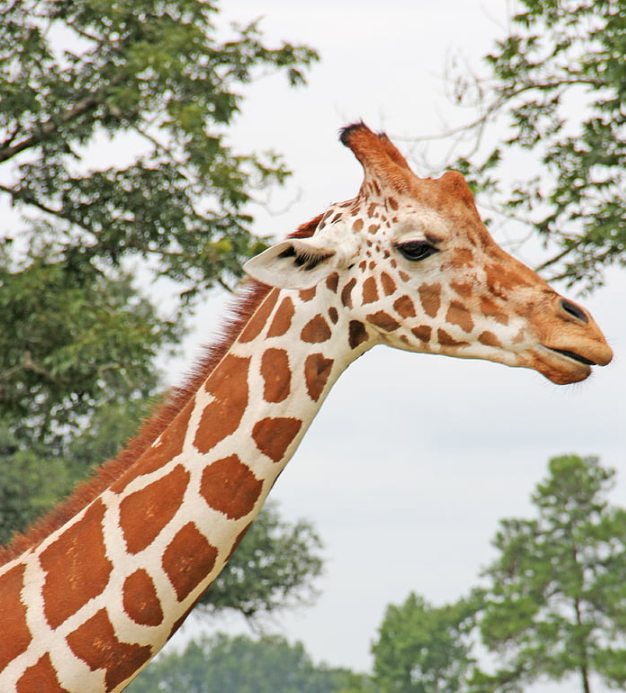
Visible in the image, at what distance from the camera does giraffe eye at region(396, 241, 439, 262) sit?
161 inches

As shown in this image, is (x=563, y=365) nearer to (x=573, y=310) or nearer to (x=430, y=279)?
(x=573, y=310)

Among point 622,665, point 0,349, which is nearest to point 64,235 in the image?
point 0,349

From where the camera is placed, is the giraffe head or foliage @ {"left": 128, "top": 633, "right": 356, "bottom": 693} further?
foliage @ {"left": 128, "top": 633, "right": 356, "bottom": 693}

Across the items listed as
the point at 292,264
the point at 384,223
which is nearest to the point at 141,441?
the point at 292,264

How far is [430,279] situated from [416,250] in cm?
13

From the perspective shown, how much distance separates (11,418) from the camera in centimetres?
1647

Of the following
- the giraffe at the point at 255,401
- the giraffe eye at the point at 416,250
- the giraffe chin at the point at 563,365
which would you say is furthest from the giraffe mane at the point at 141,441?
the giraffe chin at the point at 563,365

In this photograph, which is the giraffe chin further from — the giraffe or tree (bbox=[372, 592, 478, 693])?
tree (bbox=[372, 592, 478, 693])

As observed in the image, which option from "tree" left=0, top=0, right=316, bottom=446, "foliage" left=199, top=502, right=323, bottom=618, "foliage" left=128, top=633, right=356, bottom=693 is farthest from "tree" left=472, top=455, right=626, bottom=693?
"foliage" left=128, top=633, right=356, bottom=693

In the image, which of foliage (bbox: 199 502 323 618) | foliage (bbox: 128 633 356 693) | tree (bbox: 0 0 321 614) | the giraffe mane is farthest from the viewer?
foliage (bbox: 128 633 356 693)

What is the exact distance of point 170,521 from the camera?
393 cm

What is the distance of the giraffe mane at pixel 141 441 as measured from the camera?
4230mm

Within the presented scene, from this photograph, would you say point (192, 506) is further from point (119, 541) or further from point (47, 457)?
point (47, 457)

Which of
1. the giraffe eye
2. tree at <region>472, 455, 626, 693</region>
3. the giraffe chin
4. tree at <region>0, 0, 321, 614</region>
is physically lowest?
the giraffe chin
